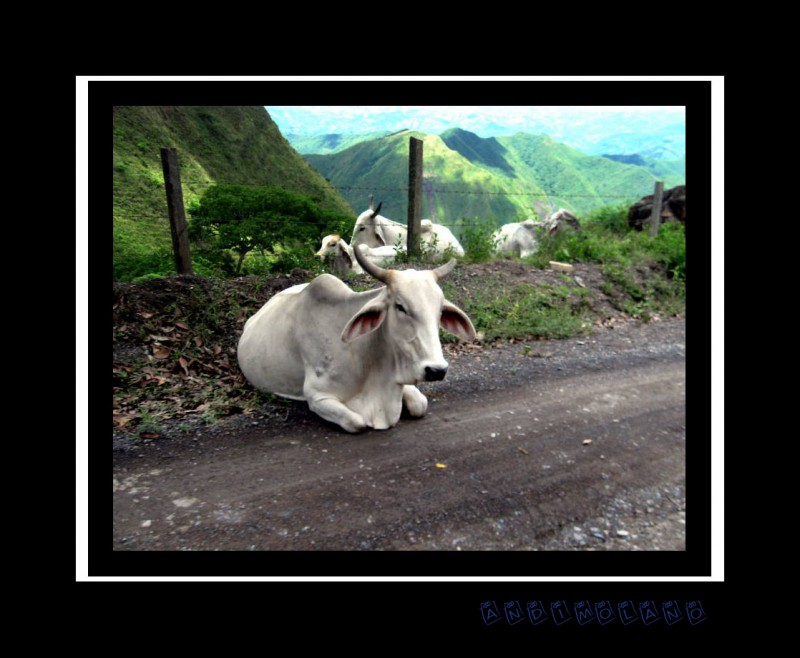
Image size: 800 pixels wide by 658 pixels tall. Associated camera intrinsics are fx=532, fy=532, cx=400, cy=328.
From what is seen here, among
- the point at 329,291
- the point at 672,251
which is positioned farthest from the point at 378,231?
the point at 329,291

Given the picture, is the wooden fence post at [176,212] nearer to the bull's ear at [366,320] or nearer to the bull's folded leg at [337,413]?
the bull's folded leg at [337,413]

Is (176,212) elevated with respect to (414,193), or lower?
lower

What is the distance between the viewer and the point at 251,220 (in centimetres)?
696

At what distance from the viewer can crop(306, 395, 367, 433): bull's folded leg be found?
12.7ft

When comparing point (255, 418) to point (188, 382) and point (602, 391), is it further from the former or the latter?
point (602, 391)

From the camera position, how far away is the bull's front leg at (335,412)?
12.7 ft

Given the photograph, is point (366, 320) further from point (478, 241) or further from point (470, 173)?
point (470, 173)

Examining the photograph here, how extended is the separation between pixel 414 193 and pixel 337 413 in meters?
4.64

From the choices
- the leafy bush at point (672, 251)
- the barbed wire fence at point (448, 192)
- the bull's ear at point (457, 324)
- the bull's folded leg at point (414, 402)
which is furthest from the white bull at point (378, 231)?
the bull's ear at point (457, 324)

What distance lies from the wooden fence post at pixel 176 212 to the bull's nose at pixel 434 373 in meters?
4.04

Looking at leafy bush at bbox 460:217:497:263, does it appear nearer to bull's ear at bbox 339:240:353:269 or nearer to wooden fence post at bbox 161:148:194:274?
bull's ear at bbox 339:240:353:269

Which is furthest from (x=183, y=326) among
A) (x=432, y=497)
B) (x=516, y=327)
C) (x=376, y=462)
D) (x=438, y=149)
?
(x=438, y=149)

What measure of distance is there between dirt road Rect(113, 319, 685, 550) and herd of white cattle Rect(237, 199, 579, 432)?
214 millimetres

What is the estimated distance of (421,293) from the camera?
353 centimetres
